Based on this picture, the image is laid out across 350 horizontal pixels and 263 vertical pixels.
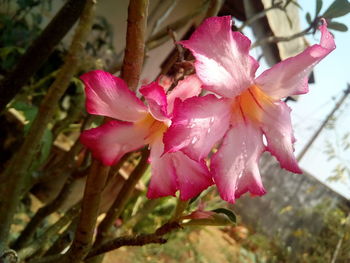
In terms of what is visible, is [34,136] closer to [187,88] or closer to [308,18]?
[187,88]

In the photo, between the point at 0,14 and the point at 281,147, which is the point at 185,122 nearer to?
the point at 281,147

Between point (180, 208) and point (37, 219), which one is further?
point (37, 219)

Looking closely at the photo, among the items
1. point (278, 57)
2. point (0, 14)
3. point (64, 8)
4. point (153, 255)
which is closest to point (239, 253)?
point (153, 255)

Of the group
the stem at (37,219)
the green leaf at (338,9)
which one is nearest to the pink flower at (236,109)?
the green leaf at (338,9)

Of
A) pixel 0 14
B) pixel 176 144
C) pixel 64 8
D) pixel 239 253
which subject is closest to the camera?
pixel 176 144

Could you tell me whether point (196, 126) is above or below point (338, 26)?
above

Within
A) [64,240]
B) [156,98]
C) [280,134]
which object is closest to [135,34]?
[156,98]

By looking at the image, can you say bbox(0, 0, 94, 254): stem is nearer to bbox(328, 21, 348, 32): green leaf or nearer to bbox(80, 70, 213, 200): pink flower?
bbox(80, 70, 213, 200): pink flower
